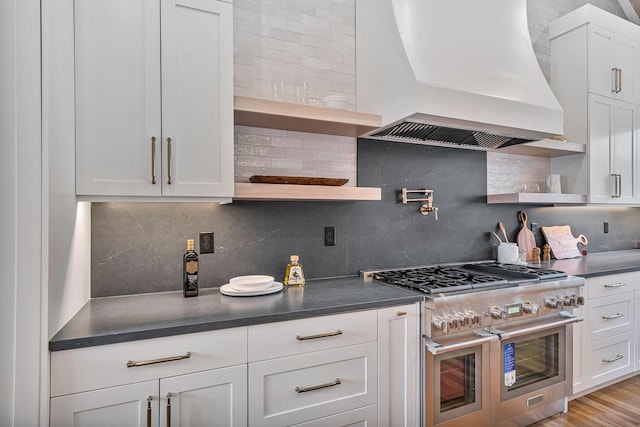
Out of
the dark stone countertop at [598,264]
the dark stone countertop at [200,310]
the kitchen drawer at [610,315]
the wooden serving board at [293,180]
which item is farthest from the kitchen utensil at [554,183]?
the wooden serving board at [293,180]

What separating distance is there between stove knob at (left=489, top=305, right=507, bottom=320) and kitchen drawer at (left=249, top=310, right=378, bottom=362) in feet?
Result: 2.37

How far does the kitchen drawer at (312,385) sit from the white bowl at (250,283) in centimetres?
43

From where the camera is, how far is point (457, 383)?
1916 millimetres

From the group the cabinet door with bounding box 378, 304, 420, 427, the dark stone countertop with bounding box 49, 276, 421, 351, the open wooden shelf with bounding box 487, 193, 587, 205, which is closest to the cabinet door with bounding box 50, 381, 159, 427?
the dark stone countertop with bounding box 49, 276, 421, 351

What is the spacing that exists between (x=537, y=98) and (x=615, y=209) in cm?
230

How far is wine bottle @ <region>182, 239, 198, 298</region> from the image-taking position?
178 cm

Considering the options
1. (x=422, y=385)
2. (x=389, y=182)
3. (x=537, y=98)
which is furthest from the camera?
(x=389, y=182)

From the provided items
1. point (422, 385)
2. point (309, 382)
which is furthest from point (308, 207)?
point (422, 385)

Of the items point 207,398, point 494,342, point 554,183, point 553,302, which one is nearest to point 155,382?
point 207,398

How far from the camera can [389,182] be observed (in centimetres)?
246

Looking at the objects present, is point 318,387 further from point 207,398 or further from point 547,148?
point 547,148

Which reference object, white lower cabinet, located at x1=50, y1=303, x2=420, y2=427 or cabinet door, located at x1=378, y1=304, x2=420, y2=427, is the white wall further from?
cabinet door, located at x1=378, y1=304, x2=420, y2=427

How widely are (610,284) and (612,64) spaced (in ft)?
6.38

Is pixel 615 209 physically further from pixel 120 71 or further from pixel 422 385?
pixel 120 71
